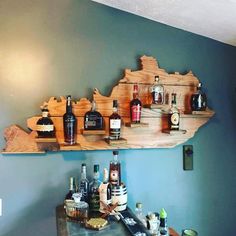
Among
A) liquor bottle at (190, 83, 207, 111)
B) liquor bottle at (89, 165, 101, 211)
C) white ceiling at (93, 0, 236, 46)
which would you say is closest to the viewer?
white ceiling at (93, 0, 236, 46)

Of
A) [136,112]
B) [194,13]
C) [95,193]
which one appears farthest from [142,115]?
[194,13]

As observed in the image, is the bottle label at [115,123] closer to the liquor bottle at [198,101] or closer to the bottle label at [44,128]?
the bottle label at [44,128]

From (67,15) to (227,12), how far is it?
101 centimetres

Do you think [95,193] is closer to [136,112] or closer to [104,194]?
[104,194]

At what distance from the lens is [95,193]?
1.75m

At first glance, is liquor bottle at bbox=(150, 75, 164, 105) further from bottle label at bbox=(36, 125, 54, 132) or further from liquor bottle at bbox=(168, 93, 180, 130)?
bottle label at bbox=(36, 125, 54, 132)

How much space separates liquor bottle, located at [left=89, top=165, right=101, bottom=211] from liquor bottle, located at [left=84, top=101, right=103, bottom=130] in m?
0.25

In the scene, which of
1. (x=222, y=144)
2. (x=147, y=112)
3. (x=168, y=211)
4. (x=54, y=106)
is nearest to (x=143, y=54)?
(x=147, y=112)

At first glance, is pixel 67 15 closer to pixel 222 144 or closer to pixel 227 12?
pixel 227 12

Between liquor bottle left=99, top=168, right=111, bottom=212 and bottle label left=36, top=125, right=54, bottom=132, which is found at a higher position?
bottle label left=36, top=125, right=54, bottom=132

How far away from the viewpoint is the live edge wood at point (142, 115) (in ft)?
5.90

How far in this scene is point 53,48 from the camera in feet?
6.09

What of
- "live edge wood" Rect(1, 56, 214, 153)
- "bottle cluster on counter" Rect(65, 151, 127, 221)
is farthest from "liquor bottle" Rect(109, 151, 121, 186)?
"live edge wood" Rect(1, 56, 214, 153)

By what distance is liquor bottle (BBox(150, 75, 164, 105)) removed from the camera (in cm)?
191
